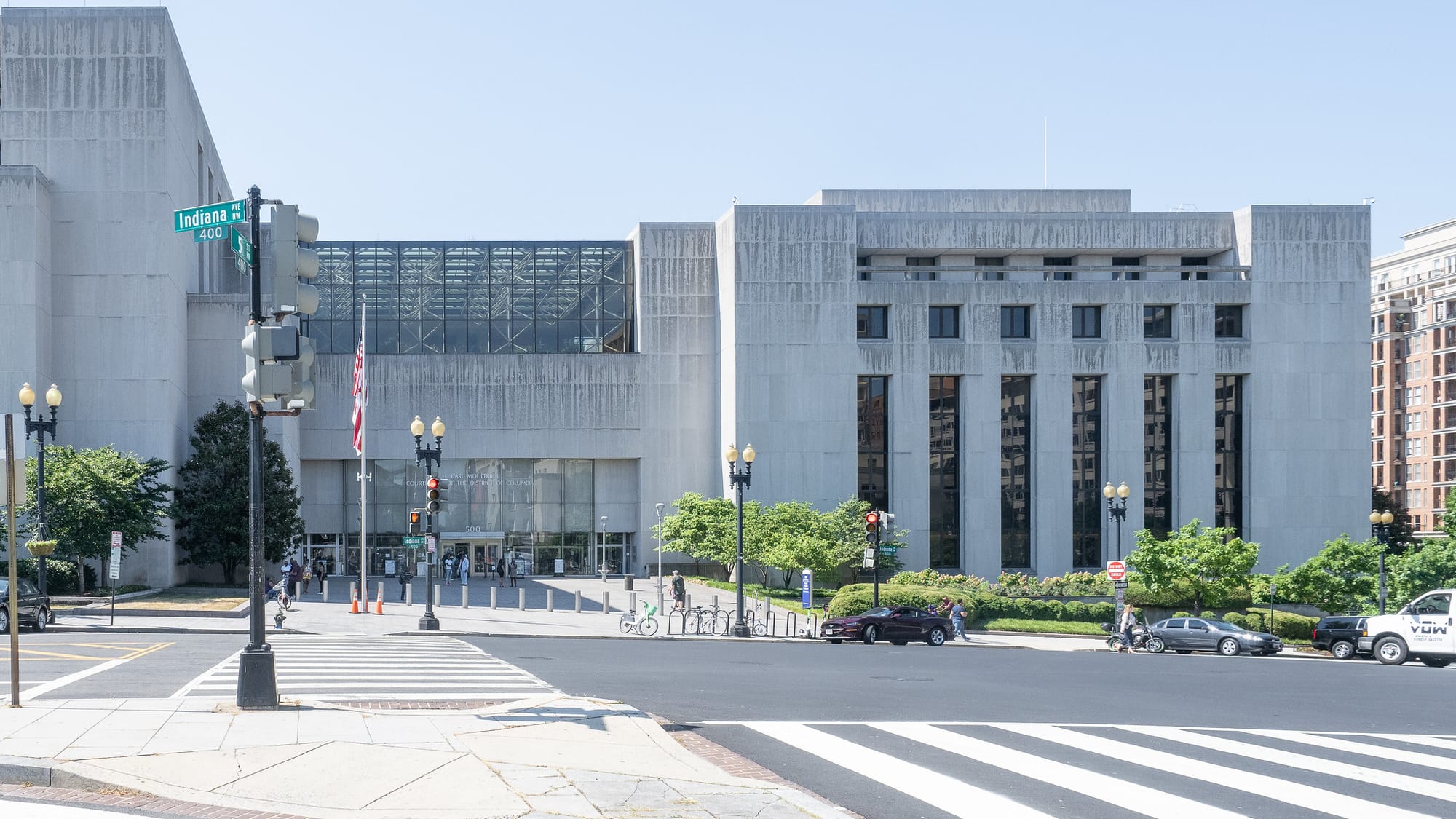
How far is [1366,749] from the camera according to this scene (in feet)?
48.3

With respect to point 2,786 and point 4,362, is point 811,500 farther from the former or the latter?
point 2,786

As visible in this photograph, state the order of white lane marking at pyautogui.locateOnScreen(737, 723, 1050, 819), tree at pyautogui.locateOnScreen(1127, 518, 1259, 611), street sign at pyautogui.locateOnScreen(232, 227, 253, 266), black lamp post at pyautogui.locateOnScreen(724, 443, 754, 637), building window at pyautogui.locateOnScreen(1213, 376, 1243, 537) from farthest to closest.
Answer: building window at pyautogui.locateOnScreen(1213, 376, 1243, 537)
tree at pyautogui.locateOnScreen(1127, 518, 1259, 611)
black lamp post at pyautogui.locateOnScreen(724, 443, 754, 637)
street sign at pyautogui.locateOnScreen(232, 227, 253, 266)
white lane marking at pyautogui.locateOnScreen(737, 723, 1050, 819)

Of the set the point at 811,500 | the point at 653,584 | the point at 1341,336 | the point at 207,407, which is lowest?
the point at 653,584

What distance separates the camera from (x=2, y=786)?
34.4ft

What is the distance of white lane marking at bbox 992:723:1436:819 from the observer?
35.4 ft

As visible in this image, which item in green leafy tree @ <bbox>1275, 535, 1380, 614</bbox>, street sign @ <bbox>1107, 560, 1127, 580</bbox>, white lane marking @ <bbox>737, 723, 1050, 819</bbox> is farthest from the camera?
green leafy tree @ <bbox>1275, 535, 1380, 614</bbox>

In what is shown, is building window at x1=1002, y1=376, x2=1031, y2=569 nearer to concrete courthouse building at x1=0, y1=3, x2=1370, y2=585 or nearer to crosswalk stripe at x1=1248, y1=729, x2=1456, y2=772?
concrete courthouse building at x1=0, y1=3, x2=1370, y2=585

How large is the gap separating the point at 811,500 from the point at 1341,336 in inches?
1164

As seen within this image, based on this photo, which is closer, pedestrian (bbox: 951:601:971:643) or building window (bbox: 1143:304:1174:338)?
pedestrian (bbox: 951:601:971:643)

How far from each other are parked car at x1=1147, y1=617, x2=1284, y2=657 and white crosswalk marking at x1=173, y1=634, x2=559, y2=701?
76.7 ft

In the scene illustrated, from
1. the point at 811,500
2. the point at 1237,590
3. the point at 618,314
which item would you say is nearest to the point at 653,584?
the point at 811,500

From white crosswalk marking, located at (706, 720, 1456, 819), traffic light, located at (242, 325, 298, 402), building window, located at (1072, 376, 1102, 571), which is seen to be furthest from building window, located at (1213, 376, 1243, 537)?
traffic light, located at (242, 325, 298, 402)

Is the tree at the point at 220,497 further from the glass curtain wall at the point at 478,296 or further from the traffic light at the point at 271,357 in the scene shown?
the traffic light at the point at 271,357

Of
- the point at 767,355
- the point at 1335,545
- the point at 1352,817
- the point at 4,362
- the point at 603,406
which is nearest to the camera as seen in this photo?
the point at 1352,817
